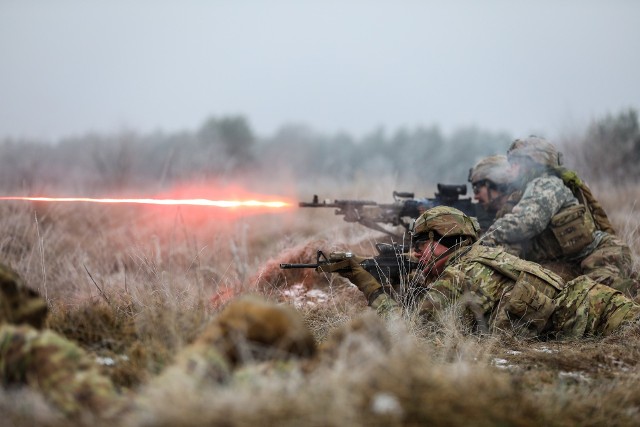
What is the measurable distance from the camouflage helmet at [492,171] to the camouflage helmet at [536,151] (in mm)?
141

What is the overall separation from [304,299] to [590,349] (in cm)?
280

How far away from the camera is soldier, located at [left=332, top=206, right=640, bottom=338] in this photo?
4.82 meters

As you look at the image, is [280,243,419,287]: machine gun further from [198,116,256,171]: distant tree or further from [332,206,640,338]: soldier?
[198,116,256,171]: distant tree

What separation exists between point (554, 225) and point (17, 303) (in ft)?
17.4

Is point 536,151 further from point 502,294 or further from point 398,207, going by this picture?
point 502,294

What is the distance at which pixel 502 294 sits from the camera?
484 centimetres

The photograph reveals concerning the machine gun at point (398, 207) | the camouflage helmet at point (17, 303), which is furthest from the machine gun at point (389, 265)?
the camouflage helmet at point (17, 303)

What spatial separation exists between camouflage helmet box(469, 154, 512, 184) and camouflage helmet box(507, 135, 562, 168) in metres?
0.14

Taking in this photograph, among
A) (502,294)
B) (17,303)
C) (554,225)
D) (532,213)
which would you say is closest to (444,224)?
(502,294)

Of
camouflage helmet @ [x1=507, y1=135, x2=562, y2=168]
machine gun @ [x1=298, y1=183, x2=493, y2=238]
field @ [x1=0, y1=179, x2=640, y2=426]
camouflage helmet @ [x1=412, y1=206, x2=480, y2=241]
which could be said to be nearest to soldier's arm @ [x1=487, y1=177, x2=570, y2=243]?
camouflage helmet @ [x1=507, y1=135, x2=562, y2=168]

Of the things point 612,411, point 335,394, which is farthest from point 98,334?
point 612,411

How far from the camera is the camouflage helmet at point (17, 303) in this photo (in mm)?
3090

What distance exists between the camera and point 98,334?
3.73 meters

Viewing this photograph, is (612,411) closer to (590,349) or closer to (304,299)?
(590,349)
